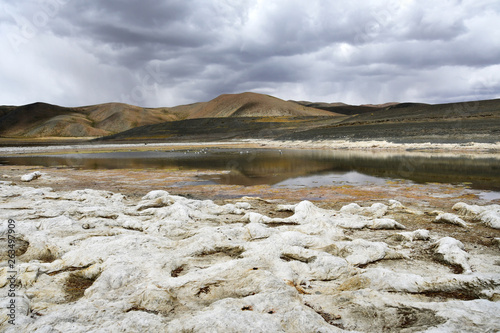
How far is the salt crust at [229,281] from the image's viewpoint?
13.9 feet

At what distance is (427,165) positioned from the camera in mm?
28391

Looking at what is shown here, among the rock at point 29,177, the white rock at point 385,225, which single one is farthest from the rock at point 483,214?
the rock at point 29,177

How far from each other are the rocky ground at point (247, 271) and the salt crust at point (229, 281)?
2cm

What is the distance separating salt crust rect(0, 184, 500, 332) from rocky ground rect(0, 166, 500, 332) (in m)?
0.02

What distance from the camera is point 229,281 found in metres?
5.51

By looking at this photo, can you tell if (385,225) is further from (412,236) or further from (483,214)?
(483,214)

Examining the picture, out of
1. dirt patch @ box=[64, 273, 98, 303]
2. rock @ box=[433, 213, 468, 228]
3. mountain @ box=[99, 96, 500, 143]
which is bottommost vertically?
rock @ box=[433, 213, 468, 228]

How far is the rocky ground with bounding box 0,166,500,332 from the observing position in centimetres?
429

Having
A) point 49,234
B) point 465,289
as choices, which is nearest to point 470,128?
point 465,289

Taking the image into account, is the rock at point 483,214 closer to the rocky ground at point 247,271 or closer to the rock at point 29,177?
the rocky ground at point 247,271

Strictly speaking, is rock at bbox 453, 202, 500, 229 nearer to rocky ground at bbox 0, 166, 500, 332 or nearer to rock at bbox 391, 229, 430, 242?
rocky ground at bbox 0, 166, 500, 332

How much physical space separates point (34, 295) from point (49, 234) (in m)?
3.18

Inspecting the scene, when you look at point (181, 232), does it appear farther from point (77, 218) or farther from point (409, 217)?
point (409, 217)

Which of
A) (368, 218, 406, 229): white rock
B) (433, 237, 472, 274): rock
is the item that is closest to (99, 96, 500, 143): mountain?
(368, 218, 406, 229): white rock
